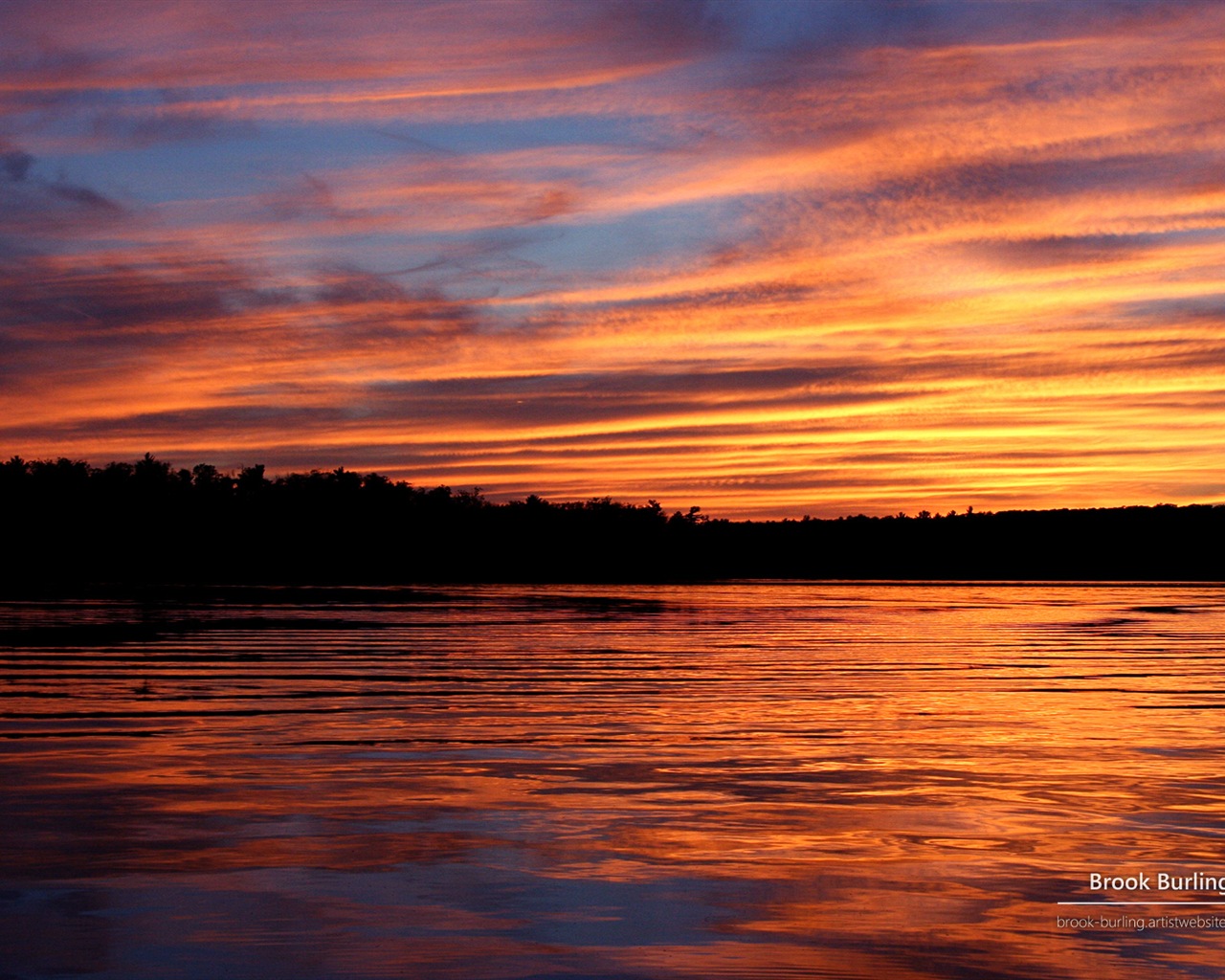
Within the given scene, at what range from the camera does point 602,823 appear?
36.3 ft

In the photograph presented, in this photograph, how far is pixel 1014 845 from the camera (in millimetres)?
10438

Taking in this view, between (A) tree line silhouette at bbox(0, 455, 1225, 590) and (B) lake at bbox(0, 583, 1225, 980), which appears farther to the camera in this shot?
(A) tree line silhouette at bbox(0, 455, 1225, 590)

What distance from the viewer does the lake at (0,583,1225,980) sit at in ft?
25.8

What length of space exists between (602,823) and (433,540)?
6369 inches

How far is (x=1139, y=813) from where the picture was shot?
11562mm

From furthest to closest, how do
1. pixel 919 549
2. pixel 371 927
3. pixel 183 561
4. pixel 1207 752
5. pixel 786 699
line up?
pixel 919 549 < pixel 183 561 < pixel 786 699 < pixel 1207 752 < pixel 371 927

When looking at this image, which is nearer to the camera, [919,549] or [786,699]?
[786,699]

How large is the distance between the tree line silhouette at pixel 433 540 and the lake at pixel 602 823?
113m

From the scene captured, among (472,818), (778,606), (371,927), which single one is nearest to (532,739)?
(472,818)

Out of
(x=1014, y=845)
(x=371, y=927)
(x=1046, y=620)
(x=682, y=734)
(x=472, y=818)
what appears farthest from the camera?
(x=1046, y=620)

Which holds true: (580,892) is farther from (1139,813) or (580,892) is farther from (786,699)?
(786,699)

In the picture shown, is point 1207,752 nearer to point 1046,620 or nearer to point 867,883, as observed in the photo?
point 867,883

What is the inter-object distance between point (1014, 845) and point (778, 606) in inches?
2082

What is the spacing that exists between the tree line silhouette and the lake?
11294 centimetres
